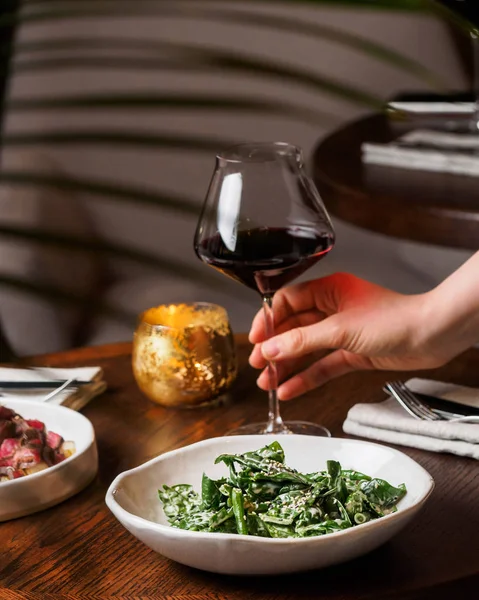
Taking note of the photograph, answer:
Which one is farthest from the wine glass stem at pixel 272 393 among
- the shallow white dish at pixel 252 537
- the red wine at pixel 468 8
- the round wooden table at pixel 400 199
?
the red wine at pixel 468 8

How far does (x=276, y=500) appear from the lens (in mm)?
777

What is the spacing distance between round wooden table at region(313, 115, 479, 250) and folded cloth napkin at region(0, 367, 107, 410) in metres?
0.73

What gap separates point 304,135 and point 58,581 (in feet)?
9.95

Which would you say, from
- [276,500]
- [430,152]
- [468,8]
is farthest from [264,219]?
[468,8]

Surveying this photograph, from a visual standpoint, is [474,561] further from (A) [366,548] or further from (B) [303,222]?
(B) [303,222]

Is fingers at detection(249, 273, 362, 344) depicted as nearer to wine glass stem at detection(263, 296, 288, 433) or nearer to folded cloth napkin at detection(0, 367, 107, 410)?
wine glass stem at detection(263, 296, 288, 433)

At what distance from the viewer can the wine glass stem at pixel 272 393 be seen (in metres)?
1.03

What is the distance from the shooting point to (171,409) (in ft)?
3.77

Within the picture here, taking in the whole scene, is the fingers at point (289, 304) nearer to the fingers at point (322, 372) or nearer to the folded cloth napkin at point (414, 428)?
the fingers at point (322, 372)

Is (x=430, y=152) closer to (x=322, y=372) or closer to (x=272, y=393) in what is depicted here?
(x=322, y=372)

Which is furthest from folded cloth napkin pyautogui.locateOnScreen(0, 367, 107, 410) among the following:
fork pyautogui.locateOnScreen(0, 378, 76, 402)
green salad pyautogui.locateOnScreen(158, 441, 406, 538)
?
green salad pyautogui.locateOnScreen(158, 441, 406, 538)

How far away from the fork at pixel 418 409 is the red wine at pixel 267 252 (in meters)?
0.19

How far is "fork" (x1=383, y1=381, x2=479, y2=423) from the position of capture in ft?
3.31

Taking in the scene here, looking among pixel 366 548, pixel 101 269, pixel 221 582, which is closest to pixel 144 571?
pixel 221 582
